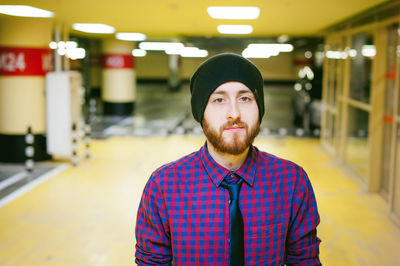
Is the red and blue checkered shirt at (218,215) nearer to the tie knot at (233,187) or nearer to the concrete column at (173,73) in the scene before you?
the tie knot at (233,187)

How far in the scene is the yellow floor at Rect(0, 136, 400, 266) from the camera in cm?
425

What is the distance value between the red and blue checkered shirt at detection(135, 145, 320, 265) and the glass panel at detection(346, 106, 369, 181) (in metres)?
6.13

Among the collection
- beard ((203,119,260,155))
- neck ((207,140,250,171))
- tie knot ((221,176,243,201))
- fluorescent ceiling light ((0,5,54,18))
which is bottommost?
tie knot ((221,176,243,201))

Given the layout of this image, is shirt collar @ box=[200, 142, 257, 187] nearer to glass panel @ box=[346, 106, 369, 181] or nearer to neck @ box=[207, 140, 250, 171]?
neck @ box=[207, 140, 250, 171]

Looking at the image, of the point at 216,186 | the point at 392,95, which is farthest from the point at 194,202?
the point at 392,95

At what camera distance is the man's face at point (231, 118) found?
151 centimetres

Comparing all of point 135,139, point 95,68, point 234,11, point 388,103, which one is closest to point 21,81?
point 135,139

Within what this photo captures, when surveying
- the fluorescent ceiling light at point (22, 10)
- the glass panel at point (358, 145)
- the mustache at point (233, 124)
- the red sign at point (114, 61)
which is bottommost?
the glass panel at point (358, 145)

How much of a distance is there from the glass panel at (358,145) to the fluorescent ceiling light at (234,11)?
3238 mm

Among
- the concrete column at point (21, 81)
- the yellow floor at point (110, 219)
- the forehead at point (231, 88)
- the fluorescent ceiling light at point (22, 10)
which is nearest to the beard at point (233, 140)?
the forehead at point (231, 88)

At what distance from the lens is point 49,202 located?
19.5 ft

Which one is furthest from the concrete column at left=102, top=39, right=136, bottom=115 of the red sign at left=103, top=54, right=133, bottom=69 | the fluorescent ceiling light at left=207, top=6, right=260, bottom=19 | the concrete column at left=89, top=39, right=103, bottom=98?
the fluorescent ceiling light at left=207, top=6, right=260, bottom=19

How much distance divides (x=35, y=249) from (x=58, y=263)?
1.54ft

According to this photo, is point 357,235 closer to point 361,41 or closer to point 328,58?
point 328,58
